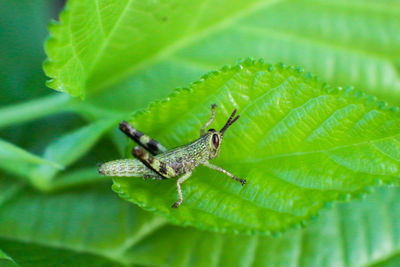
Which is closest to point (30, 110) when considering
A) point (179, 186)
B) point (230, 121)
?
point (179, 186)

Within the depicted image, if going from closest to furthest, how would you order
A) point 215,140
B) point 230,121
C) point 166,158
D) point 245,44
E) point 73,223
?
1. point 230,121
2. point 215,140
3. point 166,158
4. point 73,223
5. point 245,44

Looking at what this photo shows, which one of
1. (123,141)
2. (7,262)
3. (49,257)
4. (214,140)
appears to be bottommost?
(49,257)

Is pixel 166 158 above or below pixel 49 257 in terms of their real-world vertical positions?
above

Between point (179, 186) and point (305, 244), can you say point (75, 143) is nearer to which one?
point (179, 186)

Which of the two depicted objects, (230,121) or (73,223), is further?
A: (73,223)

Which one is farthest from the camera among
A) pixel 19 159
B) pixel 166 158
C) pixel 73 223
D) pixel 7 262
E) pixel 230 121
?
pixel 73 223

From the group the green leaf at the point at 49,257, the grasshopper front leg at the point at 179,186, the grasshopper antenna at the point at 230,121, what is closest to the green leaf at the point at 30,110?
the green leaf at the point at 49,257

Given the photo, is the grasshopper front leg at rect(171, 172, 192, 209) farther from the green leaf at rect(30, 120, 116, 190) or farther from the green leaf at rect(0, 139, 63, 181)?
the green leaf at rect(0, 139, 63, 181)

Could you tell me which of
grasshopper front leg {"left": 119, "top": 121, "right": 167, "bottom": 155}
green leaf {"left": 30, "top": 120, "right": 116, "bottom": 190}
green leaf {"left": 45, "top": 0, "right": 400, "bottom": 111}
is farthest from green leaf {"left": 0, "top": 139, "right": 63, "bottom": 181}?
green leaf {"left": 45, "top": 0, "right": 400, "bottom": 111}

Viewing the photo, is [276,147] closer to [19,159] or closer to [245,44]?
[245,44]
